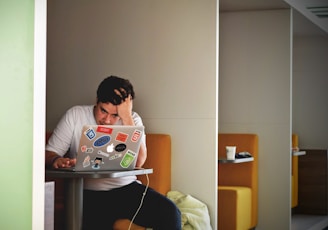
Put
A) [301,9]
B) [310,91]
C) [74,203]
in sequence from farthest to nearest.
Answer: [310,91]
[301,9]
[74,203]

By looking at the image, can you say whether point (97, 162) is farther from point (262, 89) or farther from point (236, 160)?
point (262, 89)

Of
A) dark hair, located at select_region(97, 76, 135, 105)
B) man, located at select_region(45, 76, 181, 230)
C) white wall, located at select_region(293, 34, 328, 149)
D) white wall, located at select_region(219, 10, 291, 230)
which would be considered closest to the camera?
man, located at select_region(45, 76, 181, 230)

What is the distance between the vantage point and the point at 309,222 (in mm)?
8844

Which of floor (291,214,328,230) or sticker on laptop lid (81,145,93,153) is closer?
sticker on laptop lid (81,145,93,153)

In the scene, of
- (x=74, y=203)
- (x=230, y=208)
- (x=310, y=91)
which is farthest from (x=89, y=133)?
(x=310, y=91)

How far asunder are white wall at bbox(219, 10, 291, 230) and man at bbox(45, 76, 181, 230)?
2.62m

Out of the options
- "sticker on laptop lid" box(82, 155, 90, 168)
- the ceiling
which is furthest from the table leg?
the ceiling

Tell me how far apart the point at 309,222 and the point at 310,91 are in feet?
7.78

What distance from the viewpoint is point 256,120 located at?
7531 millimetres

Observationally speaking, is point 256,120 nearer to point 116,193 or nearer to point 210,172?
point 210,172

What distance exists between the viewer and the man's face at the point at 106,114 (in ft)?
16.5

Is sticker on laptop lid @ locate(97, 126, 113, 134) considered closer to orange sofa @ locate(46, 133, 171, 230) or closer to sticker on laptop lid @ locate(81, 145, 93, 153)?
sticker on laptop lid @ locate(81, 145, 93, 153)

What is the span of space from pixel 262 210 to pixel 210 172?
6.56ft

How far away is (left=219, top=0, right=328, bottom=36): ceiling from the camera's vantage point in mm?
7145
